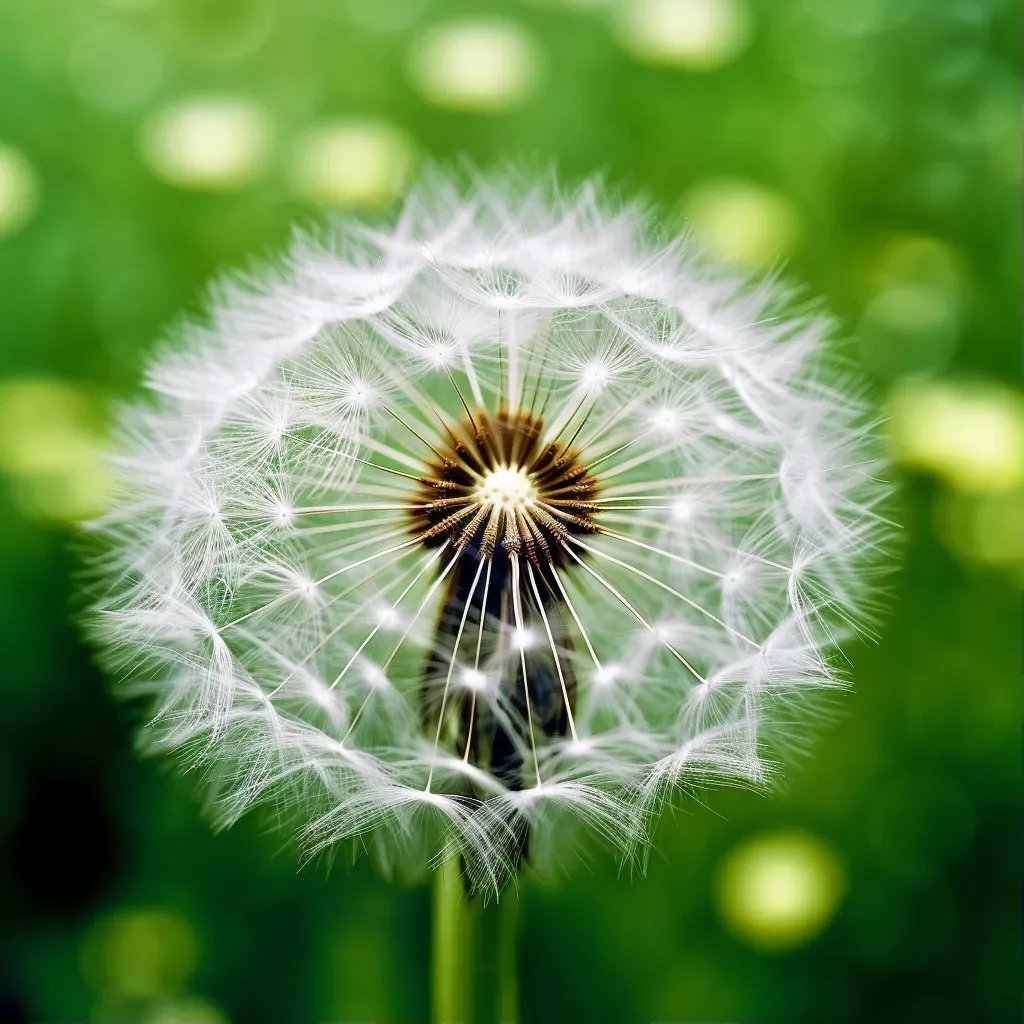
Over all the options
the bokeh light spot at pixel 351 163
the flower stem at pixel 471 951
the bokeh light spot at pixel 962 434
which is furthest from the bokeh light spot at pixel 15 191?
the bokeh light spot at pixel 962 434

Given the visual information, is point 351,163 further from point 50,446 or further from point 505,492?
point 505,492

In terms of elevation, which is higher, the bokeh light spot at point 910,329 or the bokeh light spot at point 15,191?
the bokeh light spot at point 15,191

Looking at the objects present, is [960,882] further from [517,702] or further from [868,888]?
[517,702]

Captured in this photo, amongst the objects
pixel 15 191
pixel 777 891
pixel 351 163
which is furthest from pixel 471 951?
pixel 15 191

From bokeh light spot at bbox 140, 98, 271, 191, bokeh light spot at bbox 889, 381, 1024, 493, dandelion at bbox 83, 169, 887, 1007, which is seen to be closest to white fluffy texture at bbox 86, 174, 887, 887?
dandelion at bbox 83, 169, 887, 1007

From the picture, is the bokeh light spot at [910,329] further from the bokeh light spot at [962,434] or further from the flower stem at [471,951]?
the flower stem at [471,951]

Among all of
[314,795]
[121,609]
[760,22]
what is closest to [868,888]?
[314,795]
